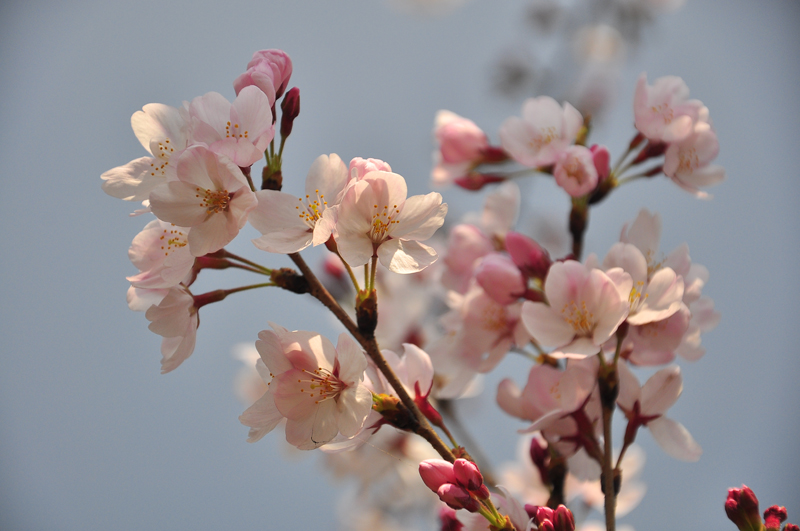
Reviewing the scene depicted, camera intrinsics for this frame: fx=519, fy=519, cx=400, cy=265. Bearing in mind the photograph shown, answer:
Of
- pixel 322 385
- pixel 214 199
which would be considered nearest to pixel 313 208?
pixel 214 199

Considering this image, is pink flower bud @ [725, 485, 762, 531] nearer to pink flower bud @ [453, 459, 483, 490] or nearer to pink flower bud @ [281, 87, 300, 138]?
pink flower bud @ [453, 459, 483, 490]

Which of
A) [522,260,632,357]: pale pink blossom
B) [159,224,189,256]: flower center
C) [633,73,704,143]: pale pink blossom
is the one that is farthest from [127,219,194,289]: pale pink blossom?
[633,73,704,143]: pale pink blossom

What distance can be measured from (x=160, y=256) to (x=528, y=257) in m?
0.59

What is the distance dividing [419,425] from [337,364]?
0.42 feet

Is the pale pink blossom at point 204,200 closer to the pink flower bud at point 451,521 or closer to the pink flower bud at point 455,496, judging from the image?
the pink flower bud at point 455,496

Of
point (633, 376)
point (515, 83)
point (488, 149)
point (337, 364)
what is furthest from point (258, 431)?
point (515, 83)

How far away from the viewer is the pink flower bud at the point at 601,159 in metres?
1.01

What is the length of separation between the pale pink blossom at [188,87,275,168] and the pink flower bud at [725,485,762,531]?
761mm

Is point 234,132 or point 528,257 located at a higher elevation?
point 234,132

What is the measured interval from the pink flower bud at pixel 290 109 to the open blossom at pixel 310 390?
30 cm

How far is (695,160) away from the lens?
3.43 ft

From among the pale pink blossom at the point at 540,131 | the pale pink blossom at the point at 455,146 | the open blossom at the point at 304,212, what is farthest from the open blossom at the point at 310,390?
the pale pink blossom at the point at 455,146

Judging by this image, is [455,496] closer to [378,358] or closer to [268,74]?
[378,358]

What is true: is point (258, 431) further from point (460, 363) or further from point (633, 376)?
point (633, 376)
